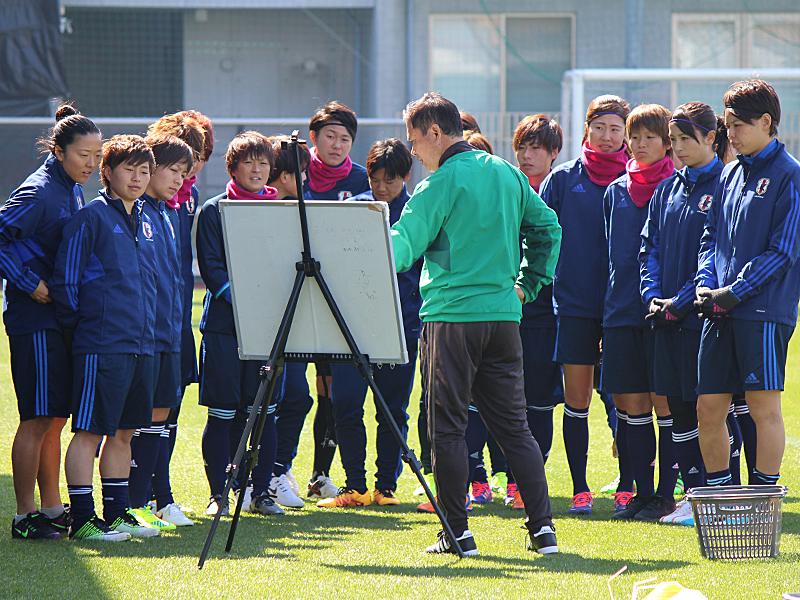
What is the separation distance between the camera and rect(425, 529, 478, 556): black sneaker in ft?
11.6

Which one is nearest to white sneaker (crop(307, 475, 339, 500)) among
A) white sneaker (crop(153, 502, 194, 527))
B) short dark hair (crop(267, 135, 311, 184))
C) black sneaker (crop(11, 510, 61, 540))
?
white sneaker (crop(153, 502, 194, 527))

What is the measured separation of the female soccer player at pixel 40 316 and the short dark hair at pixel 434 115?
1397mm

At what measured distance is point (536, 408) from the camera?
461 centimetres

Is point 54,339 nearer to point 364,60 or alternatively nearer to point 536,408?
point 536,408

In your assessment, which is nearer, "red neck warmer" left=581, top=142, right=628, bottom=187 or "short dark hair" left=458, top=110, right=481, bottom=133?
"red neck warmer" left=581, top=142, right=628, bottom=187

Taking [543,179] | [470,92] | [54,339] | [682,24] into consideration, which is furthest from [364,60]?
[54,339]

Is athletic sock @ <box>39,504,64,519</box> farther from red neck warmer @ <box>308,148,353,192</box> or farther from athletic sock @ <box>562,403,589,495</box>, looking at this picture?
athletic sock @ <box>562,403,589,495</box>

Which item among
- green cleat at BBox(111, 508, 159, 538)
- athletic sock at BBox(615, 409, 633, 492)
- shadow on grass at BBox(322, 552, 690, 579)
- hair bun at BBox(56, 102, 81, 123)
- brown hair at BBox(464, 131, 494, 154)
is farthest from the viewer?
brown hair at BBox(464, 131, 494, 154)

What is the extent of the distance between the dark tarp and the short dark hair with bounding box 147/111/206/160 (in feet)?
37.7

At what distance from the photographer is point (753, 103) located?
376 centimetres

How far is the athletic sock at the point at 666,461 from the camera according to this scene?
437cm

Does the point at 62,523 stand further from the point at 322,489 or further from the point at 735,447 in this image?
the point at 735,447

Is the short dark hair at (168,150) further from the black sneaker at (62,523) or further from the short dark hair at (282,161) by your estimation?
the black sneaker at (62,523)

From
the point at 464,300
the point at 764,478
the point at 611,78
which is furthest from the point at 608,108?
the point at 611,78
